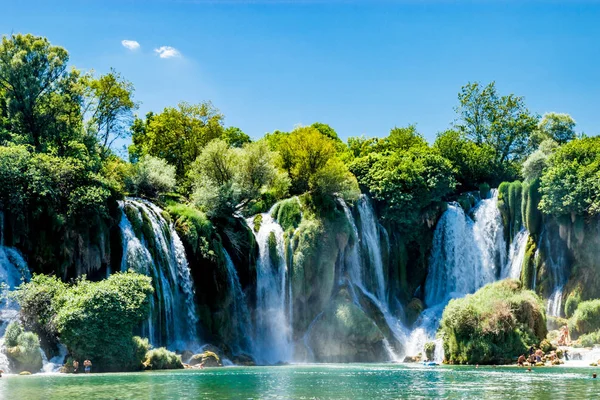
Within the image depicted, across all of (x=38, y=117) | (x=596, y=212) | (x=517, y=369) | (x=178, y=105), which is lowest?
(x=517, y=369)

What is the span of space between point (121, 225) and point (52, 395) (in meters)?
23.2

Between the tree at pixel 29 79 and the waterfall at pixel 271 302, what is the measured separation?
62.4 ft

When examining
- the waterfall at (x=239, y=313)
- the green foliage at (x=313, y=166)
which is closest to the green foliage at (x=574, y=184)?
the green foliage at (x=313, y=166)

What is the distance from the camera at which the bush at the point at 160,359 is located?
45.2 m

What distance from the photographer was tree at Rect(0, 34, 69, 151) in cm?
5781

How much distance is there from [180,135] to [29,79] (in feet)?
68.4

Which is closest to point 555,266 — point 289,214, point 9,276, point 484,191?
point 484,191

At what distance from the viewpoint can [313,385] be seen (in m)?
35.1

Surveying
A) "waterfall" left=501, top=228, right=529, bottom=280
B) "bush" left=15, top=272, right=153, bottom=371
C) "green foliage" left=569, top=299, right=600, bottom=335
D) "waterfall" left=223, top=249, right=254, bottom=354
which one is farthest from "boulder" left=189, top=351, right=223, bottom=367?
"waterfall" left=501, top=228, right=529, bottom=280

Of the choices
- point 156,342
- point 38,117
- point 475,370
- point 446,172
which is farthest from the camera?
point 446,172

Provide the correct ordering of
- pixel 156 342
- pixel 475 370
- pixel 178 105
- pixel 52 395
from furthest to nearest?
pixel 178 105, pixel 156 342, pixel 475 370, pixel 52 395

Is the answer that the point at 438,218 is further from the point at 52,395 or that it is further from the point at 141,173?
the point at 52,395

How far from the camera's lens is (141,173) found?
61812 millimetres

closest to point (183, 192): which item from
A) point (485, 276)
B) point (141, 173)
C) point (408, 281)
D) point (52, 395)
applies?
point (141, 173)
